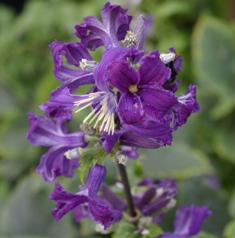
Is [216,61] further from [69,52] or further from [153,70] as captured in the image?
[153,70]

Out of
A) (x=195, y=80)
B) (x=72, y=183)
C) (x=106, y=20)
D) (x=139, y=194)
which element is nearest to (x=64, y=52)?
(x=106, y=20)

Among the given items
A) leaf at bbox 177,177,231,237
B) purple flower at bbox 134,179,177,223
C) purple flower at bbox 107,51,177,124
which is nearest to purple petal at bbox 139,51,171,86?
purple flower at bbox 107,51,177,124

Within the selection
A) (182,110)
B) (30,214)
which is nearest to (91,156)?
(182,110)

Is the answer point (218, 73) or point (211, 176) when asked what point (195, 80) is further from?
point (211, 176)

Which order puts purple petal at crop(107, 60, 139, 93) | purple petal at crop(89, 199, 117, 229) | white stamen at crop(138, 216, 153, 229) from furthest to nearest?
white stamen at crop(138, 216, 153, 229), purple petal at crop(89, 199, 117, 229), purple petal at crop(107, 60, 139, 93)

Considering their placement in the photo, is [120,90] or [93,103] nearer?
[120,90]

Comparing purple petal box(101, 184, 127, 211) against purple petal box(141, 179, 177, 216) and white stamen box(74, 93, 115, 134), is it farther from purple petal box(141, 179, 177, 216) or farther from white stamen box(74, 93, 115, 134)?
white stamen box(74, 93, 115, 134)

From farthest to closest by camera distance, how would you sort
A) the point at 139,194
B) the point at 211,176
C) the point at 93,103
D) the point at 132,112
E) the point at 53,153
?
1. the point at 211,176
2. the point at 139,194
3. the point at 53,153
4. the point at 93,103
5. the point at 132,112
